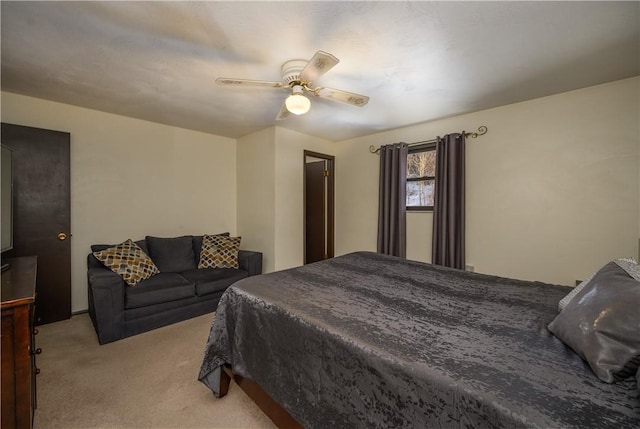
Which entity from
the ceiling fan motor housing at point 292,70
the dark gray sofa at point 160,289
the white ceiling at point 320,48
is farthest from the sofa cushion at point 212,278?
the ceiling fan motor housing at point 292,70

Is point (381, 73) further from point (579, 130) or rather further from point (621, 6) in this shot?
point (579, 130)

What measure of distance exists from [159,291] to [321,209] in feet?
9.08

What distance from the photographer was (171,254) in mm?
3305

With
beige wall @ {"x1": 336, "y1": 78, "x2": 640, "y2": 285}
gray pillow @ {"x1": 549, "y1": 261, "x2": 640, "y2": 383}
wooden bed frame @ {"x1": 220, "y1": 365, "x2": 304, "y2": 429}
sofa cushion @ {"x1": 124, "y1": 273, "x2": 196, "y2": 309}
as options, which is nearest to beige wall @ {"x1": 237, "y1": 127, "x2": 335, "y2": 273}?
sofa cushion @ {"x1": 124, "y1": 273, "x2": 196, "y2": 309}

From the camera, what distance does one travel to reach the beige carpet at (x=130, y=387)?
1518 millimetres

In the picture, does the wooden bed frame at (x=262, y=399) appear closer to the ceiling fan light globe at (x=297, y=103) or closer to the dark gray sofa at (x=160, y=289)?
the dark gray sofa at (x=160, y=289)

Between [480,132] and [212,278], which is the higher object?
[480,132]

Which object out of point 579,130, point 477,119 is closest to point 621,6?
point 579,130

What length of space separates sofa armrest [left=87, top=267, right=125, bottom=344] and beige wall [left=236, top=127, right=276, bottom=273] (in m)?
1.78

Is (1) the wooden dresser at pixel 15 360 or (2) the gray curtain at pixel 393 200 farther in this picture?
(2) the gray curtain at pixel 393 200

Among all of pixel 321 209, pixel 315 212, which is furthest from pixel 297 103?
pixel 315 212

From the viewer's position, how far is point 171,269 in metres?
3.24

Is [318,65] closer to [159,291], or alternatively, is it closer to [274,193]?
[274,193]

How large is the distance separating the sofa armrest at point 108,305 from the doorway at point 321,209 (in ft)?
8.72
